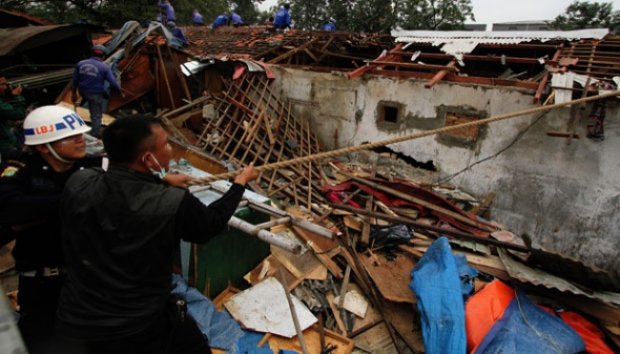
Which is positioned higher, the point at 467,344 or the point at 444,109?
the point at 444,109

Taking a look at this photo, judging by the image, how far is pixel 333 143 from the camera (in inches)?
382

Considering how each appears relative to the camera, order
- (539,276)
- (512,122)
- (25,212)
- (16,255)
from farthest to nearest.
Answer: (512,122) → (539,276) → (16,255) → (25,212)

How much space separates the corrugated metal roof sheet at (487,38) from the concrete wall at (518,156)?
188 centimetres

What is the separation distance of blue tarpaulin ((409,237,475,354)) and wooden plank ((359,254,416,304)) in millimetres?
172

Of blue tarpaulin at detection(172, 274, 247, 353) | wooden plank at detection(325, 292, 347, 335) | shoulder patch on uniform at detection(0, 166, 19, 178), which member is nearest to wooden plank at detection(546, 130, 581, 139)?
wooden plank at detection(325, 292, 347, 335)

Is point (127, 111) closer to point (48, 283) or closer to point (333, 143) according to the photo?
point (333, 143)

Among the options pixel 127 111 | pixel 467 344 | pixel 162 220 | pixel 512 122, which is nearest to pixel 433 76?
pixel 512 122

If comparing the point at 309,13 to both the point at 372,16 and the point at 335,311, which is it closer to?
the point at 372,16

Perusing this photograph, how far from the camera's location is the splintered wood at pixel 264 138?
739 cm

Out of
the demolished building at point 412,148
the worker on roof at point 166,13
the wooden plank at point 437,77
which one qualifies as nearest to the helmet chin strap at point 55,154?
the demolished building at point 412,148

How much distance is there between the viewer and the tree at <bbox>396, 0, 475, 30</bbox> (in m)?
20.5

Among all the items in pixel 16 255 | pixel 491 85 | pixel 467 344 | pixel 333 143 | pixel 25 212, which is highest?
pixel 491 85

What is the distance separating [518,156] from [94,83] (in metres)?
8.85

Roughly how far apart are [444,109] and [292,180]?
12.4ft
